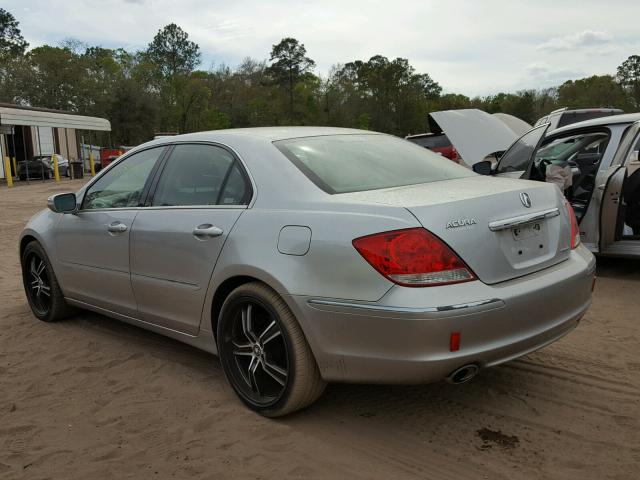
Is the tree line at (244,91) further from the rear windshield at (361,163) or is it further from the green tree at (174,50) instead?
the rear windshield at (361,163)

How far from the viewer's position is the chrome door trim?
2851 mm

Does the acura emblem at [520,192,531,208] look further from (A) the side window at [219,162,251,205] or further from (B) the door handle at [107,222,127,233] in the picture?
(B) the door handle at [107,222,127,233]

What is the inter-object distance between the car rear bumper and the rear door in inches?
30.3

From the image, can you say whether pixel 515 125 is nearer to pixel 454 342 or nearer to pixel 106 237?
pixel 106 237

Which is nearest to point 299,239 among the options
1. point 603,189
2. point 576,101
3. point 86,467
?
point 86,467

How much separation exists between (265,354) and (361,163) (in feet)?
3.94

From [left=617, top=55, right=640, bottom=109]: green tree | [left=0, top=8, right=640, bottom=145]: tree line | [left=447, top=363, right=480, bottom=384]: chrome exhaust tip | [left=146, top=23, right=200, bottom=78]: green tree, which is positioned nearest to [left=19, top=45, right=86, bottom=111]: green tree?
[left=0, top=8, right=640, bottom=145]: tree line

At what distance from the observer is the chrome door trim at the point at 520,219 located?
2.85m

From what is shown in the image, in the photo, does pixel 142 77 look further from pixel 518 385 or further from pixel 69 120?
pixel 518 385

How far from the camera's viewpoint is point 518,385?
3.54 m

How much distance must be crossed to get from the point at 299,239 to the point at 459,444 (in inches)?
48.9

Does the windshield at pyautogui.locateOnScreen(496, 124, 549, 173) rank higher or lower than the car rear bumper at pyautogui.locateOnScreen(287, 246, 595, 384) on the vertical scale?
higher

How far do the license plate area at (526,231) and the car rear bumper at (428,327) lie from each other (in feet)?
0.63

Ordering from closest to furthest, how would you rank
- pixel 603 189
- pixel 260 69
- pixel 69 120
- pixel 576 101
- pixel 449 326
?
pixel 449 326 → pixel 603 189 → pixel 69 120 → pixel 576 101 → pixel 260 69
